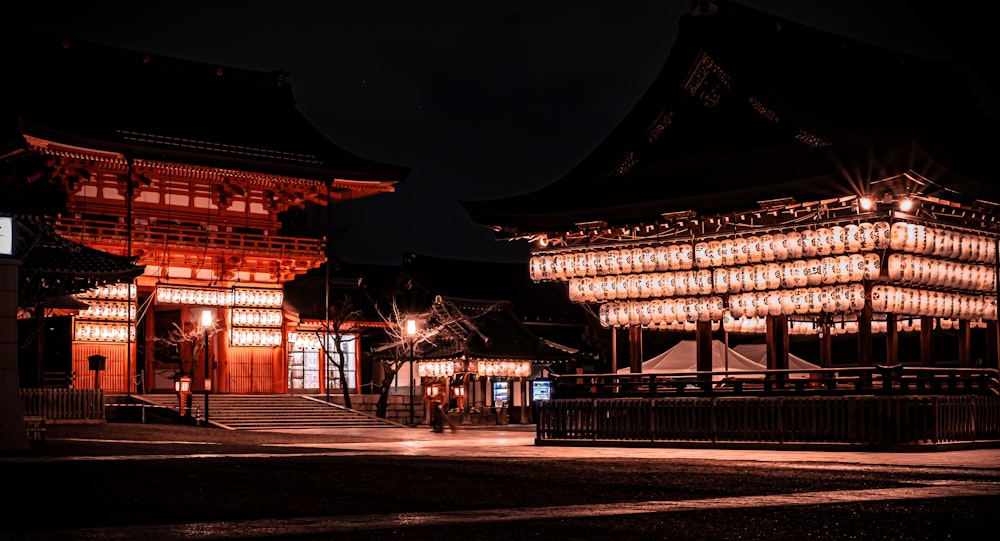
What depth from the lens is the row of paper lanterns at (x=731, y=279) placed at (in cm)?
2288

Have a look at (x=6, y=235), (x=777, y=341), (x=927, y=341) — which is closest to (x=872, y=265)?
(x=927, y=341)

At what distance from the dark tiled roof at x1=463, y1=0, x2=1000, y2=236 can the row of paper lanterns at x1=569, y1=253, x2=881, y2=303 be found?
1.33 m

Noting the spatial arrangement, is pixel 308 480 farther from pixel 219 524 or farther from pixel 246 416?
pixel 246 416

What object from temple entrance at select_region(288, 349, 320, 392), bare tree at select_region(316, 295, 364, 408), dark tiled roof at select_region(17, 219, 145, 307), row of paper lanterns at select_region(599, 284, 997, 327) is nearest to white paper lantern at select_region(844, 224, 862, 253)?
row of paper lanterns at select_region(599, 284, 997, 327)

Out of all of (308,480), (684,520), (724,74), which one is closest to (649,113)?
(724,74)

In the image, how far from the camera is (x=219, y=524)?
967 centimetres

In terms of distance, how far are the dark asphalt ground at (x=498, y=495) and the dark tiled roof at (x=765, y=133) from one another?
Result: 5641 millimetres

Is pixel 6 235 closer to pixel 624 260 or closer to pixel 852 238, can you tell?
pixel 624 260

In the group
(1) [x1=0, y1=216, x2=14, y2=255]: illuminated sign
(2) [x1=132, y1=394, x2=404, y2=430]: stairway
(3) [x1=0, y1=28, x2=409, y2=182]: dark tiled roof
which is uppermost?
(3) [x1=0, y1=28, x2=409, y2=182]: dark tiled roof

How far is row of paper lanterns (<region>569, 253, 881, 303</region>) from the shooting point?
75.0ft

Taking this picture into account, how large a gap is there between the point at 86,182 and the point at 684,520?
35.5 m

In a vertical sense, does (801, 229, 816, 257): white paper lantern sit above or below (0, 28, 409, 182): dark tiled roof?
below

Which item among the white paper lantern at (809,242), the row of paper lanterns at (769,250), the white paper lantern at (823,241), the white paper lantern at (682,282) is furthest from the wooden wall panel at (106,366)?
the white paper lantern at (823,241)

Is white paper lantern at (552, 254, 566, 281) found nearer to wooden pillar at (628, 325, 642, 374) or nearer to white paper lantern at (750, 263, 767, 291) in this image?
wooden pillar at (628, 325, 642, 374)
